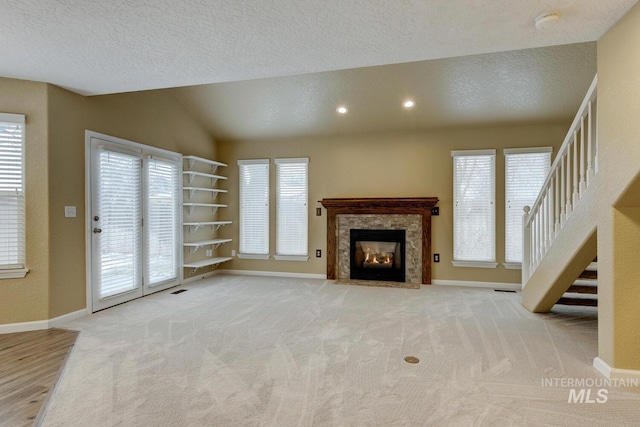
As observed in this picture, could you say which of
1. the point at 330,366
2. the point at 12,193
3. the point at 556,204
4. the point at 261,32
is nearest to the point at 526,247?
the point at 556,204

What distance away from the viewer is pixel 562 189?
3.07 metres

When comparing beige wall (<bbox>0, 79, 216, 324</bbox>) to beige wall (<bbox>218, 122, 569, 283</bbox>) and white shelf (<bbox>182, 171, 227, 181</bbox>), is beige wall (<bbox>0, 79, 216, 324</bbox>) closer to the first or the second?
white shelf (<bbox>182, 171, 227, 181</bbox>)

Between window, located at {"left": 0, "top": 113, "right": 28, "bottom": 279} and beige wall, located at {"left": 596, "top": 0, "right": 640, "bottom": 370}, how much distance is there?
4942 mm

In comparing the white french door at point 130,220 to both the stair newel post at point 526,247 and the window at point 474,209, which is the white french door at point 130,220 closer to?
the window at point 474,209

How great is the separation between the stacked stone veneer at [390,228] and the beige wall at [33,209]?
12.6 feet

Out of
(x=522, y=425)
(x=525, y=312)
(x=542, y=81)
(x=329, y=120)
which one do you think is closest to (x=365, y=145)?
(x=329, y=120)

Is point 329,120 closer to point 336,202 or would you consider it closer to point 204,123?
point 336,202

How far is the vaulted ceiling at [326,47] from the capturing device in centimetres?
207

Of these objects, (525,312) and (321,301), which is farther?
(321,301)

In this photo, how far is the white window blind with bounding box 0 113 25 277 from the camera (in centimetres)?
319

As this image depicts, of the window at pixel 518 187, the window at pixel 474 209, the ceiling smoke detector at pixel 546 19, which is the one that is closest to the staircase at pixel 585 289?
the window at pixel 518 187

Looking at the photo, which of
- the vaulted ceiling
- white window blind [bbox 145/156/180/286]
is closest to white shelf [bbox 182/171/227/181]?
white window blind [bbox 145/156/180/286]

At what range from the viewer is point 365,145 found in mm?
5570

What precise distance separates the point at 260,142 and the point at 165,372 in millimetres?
4382
